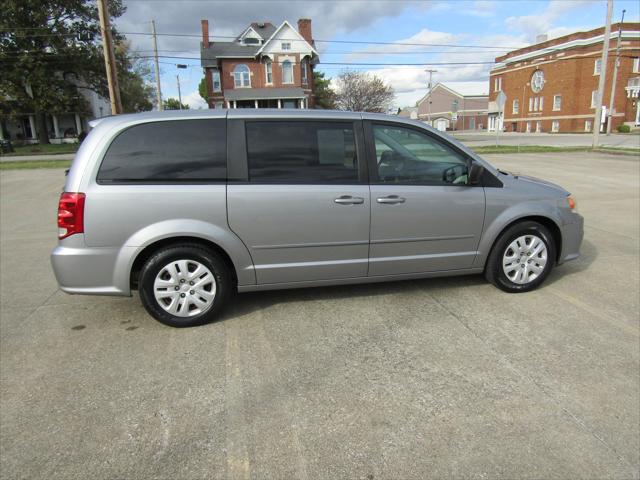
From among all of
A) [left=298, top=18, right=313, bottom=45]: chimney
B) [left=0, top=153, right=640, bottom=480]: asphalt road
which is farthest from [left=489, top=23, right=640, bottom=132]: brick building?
[left=0, top=153, right=640, bottom=480]: asphalt road

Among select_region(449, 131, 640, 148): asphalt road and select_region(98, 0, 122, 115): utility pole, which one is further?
select_region(449, 131, 640, 148): asphalt road

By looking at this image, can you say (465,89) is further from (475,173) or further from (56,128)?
(475,173)

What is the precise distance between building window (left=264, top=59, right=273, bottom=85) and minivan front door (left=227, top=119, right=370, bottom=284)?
1721 inches

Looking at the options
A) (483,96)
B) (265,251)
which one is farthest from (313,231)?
(483,96)

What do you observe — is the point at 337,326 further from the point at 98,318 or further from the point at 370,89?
the point at 370,89

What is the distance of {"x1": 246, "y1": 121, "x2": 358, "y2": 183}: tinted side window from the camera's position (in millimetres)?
3908

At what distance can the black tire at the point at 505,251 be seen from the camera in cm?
448

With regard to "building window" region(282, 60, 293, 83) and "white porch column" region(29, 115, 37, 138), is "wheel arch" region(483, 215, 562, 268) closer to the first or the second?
"building window" region(282, 60, 293, 83)

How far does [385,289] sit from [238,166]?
6.59ft

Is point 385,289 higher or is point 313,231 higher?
point 313,231

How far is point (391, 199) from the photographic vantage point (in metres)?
4.09

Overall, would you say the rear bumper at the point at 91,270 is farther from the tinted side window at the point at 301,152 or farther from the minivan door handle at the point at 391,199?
the minivan door handle at the point at 391,199

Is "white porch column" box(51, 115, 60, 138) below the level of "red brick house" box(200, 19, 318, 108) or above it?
below

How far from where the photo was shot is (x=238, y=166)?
3.86 meters
